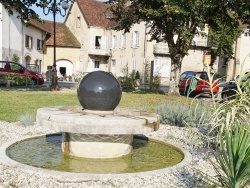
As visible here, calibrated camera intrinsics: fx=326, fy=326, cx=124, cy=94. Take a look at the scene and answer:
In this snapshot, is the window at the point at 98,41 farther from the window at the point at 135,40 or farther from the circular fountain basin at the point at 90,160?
the circular fountain basin at the point at 90,160

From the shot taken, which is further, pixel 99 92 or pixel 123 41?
→ pixel 123 41

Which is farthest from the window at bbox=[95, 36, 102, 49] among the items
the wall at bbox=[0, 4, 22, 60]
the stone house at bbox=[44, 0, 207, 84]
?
the wall at bbox=[0, 4, 22, 60]

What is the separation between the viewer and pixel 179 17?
1514 centimetres

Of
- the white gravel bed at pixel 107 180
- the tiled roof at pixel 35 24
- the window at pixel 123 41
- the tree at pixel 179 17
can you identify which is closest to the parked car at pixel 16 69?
the tree at pixel 179 17

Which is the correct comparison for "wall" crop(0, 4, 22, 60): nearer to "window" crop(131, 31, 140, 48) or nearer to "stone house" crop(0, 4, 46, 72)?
"stone house" crop(0, 4, 46, 72)

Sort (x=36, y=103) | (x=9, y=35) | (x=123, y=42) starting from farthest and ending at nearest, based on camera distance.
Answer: (x=123, y=42) → (x=9, y=35) → (x=36, y=103)

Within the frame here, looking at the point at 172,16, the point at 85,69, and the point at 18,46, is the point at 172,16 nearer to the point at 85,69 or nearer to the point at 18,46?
the point at 18,46

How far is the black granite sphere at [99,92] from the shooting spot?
569 cm

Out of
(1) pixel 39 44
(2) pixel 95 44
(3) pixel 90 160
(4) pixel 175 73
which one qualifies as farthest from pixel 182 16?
(1) pixel 39 44

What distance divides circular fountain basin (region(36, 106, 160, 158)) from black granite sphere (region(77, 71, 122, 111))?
6.0 inches

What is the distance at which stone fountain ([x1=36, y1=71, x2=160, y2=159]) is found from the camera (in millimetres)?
4965

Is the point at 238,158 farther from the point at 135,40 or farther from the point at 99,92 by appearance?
the point at 135,40

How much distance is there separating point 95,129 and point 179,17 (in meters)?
11.4

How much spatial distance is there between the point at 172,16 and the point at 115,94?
34.8ft
